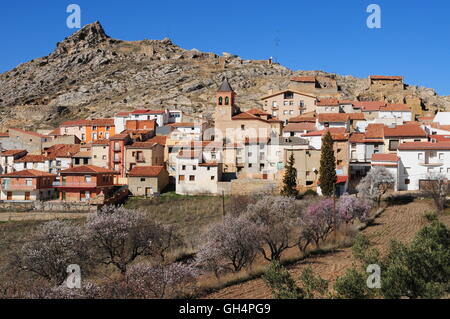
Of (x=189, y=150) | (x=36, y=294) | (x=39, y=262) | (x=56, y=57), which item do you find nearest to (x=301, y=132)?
(x=189, y=150)

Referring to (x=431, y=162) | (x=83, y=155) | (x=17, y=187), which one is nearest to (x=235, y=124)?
(x=83, y=155)

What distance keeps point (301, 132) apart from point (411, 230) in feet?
106

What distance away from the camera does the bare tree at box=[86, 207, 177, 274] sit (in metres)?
29.3

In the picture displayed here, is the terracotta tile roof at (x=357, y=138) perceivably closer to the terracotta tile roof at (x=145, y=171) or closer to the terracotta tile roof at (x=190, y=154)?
the terracotta tile roof at (x=190, y=154)

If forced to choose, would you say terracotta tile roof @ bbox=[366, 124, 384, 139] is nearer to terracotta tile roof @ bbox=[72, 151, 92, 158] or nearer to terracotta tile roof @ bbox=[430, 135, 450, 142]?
terracotta tile roof @ bbox=[430, 135, 450, 142]

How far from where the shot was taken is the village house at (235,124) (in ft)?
215

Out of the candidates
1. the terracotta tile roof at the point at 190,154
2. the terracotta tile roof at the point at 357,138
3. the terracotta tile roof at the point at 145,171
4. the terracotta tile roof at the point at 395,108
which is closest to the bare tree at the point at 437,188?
the terracotta tile roof at the point at 357,138

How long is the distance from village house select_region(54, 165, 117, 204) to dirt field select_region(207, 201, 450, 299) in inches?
1207

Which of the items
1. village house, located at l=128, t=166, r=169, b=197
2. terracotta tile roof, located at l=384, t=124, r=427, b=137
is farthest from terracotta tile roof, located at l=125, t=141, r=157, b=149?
terracotta tile roof, located at l=384, t=124, r=427, b=137

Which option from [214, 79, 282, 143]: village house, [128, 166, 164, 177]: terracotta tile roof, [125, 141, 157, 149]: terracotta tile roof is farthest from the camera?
[214, 79, 282, 143]: village house

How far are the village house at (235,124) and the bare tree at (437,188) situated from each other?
2323 centimetres

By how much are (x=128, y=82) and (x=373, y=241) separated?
99078 mm

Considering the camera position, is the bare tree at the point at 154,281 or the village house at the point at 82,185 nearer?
the bare tree at the point at 154,281

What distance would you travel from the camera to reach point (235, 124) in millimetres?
66812
